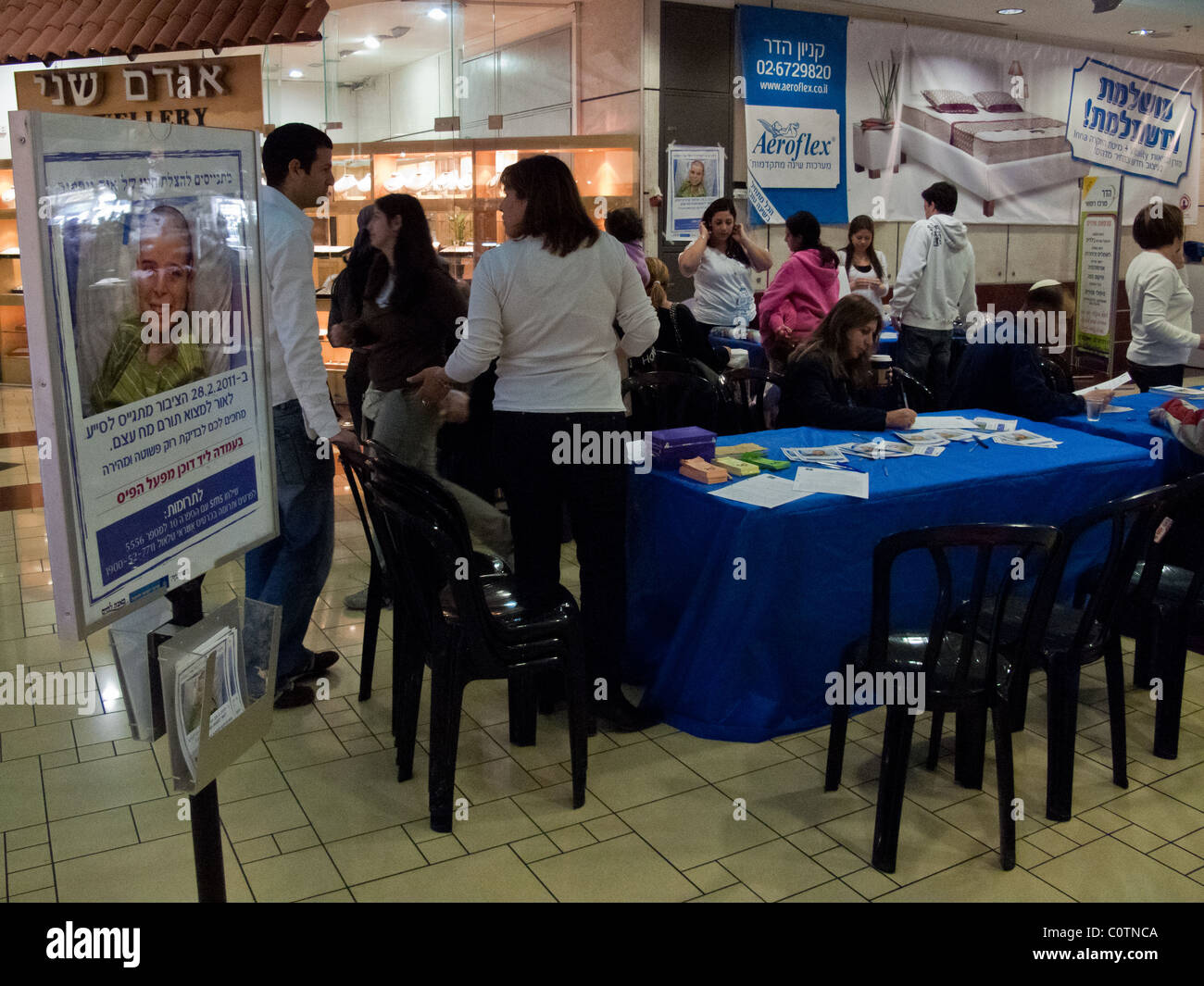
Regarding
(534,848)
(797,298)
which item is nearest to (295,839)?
(534,848)

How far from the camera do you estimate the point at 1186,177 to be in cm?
1161

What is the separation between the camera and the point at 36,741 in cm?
321

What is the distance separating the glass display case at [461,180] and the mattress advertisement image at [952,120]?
120 centimetres

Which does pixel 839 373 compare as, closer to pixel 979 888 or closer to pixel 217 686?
pixel 979 888

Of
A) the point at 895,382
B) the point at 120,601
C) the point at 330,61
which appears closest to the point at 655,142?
the point at 330,61

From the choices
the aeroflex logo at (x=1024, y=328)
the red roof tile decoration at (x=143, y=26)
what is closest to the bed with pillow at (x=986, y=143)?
the aeroflex logo at (x=1024, y=328)

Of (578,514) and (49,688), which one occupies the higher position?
(578,514)

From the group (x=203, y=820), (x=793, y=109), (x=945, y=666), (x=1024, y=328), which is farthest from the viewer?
(x=793, y=109)

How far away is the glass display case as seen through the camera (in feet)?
25.4

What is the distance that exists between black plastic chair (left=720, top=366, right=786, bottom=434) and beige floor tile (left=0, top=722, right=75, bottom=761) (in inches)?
107

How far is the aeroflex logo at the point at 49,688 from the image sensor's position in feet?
11.4

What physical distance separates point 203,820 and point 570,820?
47.5 inches
